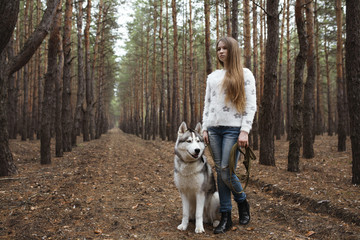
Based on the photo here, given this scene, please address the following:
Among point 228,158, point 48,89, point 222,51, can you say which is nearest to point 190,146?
point 228,158

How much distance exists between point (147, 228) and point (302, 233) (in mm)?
2238

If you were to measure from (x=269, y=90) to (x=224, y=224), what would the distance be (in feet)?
18.7

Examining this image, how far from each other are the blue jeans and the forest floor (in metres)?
0.51

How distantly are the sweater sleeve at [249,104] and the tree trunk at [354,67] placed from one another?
325 cm

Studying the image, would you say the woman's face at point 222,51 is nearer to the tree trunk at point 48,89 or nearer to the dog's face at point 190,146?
the dog's face at point 190,146

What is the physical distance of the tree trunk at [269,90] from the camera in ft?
26.3

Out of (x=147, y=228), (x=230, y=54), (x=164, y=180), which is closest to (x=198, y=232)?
(x=147, y=228)

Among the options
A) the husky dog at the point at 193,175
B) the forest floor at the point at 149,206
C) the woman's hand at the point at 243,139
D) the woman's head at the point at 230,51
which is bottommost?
the forest floor at the point at 149,206

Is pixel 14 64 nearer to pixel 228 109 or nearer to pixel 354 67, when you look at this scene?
pixel 228 109

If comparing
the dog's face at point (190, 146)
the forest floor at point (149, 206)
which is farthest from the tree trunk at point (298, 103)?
the dog's face at point (190, 146)

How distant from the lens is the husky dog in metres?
3.44

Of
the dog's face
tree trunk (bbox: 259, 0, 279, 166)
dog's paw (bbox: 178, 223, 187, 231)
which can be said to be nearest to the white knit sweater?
the dog's face

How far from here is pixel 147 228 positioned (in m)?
3.86

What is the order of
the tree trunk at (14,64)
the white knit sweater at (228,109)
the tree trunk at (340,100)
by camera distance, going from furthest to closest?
the tree trunk at (340,100) → the tree trunk at (14,64) → the white knit sweater at (228,109)
